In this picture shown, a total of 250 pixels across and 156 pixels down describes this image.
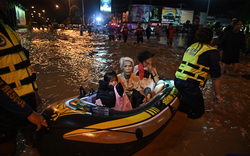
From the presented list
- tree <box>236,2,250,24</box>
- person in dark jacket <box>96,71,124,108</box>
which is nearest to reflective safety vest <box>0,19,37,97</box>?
person in dark jacket <box>96,71,124,108</box>

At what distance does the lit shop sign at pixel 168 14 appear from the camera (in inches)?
1650

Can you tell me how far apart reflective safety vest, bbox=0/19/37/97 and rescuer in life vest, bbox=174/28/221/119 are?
7.74 feet

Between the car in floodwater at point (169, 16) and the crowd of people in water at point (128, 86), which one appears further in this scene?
the car in floodwater at point (169, 16)

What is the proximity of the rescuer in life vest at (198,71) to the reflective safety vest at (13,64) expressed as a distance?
2.36 m

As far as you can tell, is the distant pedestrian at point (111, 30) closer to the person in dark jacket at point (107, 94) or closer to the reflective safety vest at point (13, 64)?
the person in dark jacket at point (107, 94)

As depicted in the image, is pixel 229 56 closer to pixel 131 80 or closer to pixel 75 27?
pixel 131 80

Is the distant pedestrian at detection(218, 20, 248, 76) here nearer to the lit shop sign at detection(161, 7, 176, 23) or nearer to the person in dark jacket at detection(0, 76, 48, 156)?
the person in dark jacket at detection(0, 76, 48, 156)

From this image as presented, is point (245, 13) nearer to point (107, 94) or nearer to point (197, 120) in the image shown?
point (197, 120)

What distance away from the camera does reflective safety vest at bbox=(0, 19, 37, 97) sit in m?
1.42

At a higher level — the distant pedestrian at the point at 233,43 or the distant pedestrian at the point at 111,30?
the distant pedestrian at the point at 111,30

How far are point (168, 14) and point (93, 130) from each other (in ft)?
151

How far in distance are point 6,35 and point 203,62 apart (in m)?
2.65

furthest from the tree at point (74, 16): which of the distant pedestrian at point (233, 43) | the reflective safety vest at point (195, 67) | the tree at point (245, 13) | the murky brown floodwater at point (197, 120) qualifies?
the reflective safety vest at point (195, 67)

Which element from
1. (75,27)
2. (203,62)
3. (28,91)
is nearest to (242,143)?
(203,62)
